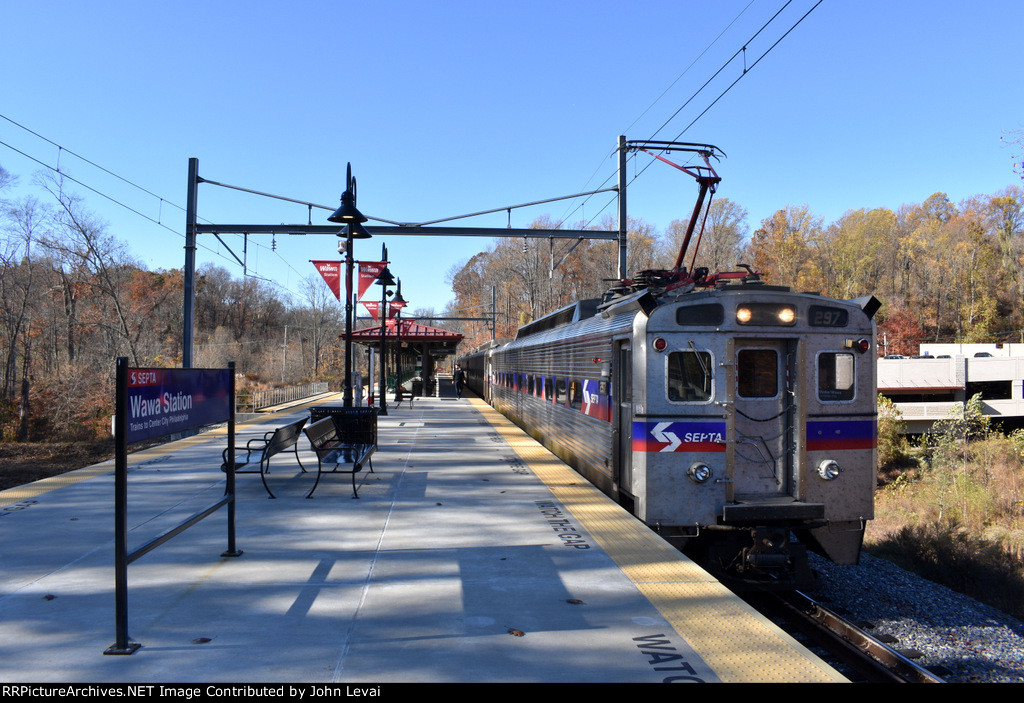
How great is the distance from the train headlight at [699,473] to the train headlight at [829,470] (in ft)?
3.64

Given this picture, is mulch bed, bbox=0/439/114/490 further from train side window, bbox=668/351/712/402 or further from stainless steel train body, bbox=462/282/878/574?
train side window, bbox=668/351/712/402

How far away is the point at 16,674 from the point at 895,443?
1317 inches

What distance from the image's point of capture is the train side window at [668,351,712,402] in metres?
6.57

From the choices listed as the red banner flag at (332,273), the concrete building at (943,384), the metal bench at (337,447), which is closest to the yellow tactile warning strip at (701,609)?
the metal bench at (337,447)

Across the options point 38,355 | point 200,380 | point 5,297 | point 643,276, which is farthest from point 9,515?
point 38,355

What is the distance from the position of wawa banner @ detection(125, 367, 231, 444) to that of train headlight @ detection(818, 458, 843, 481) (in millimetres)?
5559

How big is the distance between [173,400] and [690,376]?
454 centimetres

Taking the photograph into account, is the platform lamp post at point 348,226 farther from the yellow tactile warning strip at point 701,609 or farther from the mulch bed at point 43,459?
the yellow tactile warning strip at point 701,609

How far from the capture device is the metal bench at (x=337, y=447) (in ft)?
29.4

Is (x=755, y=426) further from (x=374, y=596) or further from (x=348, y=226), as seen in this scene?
(x=348, y=226)

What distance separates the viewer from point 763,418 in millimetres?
6699

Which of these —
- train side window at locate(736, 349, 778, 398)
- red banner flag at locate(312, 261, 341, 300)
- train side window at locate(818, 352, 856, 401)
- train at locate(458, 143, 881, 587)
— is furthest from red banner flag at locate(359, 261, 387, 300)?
train side window at locate(818, 352, 856, 401)

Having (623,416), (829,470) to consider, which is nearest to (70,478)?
(623,416)

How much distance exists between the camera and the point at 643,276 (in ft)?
29.6
